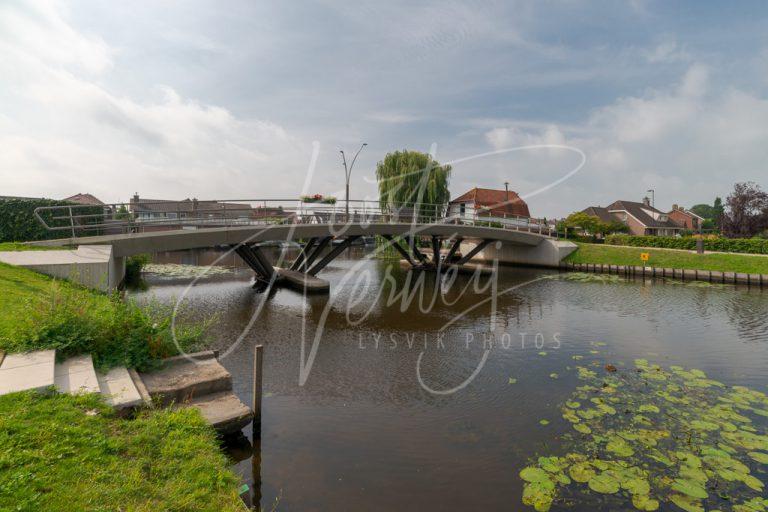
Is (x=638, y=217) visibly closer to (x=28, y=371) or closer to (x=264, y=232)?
(x=264, y=232)

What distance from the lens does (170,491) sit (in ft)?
13.6

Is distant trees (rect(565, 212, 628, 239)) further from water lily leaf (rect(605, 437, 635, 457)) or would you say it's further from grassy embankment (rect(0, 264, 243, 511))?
grassy embankment (rect(0, 264, 243, 511))

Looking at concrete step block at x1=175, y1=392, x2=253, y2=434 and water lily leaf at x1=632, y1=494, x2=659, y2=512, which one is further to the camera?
concrete step block at x1=175, y1=392, x2=253, y2=434

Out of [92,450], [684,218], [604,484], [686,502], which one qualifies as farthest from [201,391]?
[684,218]

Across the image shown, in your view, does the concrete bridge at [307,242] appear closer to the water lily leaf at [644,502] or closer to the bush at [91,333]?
the bush at [91,333]

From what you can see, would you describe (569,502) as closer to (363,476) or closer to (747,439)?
(363,476)

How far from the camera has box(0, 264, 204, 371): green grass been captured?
673 centimetres

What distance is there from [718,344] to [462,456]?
37.8ft

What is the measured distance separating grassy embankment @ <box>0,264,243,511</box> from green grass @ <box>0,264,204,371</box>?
0.07 feet

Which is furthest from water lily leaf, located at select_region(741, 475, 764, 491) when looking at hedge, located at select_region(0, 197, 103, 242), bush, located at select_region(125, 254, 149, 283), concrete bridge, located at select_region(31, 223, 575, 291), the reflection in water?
bush, located at select_region(125, 254, 149, 283)

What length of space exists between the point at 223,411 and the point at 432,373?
5.38 m

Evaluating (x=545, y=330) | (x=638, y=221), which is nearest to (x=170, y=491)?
(x=545, y=330)

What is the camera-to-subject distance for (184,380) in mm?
7219

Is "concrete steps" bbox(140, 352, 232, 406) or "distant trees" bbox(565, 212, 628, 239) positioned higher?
"distant trees" bbox(565, 212, 628, 239)
